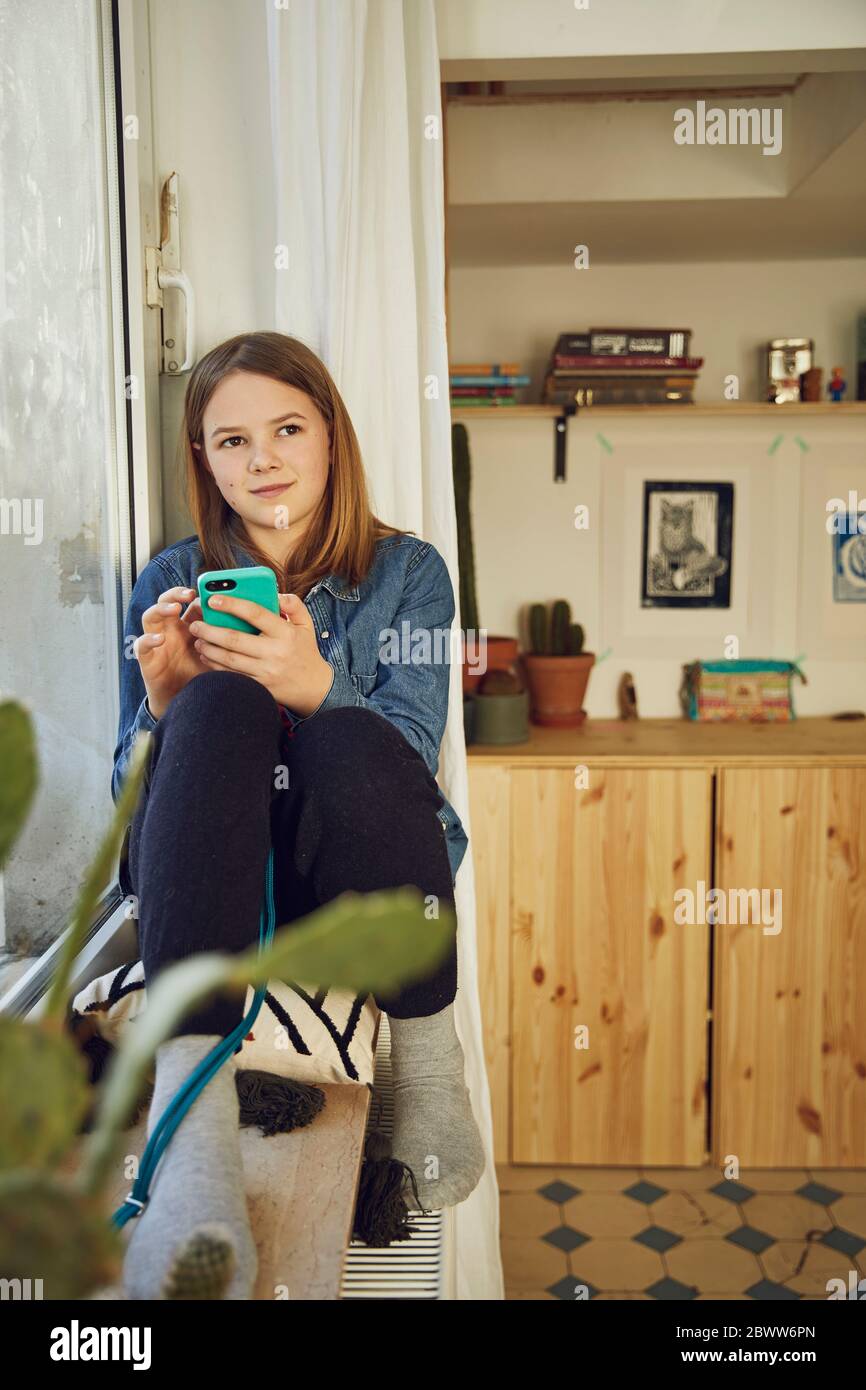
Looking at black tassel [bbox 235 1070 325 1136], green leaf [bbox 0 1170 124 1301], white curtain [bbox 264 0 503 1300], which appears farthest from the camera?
white curtain [bbox 264 0 503 1300]

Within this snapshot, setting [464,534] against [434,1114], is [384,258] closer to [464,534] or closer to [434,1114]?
[464,534]

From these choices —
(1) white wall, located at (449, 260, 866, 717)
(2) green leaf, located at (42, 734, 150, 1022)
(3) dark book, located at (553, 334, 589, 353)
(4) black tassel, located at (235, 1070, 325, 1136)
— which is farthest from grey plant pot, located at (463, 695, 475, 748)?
(2) green leaf, located at (42, 734, 150, 1022)

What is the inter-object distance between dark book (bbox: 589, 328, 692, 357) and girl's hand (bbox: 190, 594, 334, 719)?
153cm

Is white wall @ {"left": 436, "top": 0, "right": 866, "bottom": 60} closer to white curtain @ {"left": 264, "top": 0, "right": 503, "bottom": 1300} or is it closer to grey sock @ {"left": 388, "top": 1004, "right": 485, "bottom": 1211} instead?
white curtain @ {"left": 264, "top": 0, "right": 503, "bottom": 1300}

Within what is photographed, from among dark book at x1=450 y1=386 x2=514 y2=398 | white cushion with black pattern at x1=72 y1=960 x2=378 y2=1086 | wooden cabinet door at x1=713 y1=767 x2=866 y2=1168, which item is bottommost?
wooden cabinet door at x1=713 y1=767 x2=866 y2=1168

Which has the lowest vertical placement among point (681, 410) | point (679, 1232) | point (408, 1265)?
point (679, 1232)

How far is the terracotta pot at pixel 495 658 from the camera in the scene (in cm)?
246

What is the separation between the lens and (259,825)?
36.6 inches

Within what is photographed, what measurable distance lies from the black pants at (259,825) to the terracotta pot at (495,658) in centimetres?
129

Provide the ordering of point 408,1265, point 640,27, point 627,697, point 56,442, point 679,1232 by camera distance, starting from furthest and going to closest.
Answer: point 627,697, point 679,1232, point 640,27, point 56,442, point 408,1265

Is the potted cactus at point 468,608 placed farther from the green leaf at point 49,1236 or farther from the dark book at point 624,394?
the green leaf at point 49,1236

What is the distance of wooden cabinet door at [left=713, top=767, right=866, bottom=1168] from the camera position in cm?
221

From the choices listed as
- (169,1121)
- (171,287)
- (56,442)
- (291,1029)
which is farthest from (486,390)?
(169,1121)

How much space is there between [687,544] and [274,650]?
1722 mm
